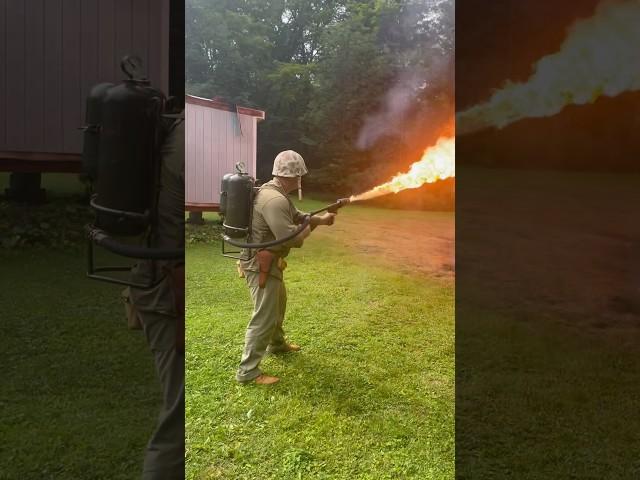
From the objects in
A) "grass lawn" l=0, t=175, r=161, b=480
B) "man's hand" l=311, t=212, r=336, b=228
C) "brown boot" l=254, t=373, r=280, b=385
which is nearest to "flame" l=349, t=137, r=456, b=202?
"man's hand" l=311, t=212, r=336, b=228

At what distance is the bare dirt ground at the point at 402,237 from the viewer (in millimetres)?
1754

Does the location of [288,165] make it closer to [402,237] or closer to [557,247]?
[402,237]

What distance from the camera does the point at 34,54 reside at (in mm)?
1854

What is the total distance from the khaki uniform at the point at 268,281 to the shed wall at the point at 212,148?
13 cm

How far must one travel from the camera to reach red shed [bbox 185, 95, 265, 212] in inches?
69.7

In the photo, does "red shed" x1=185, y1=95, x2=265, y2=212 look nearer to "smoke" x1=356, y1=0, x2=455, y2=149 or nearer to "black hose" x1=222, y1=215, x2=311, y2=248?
"black hose" x1=222, y1=215, x2=311, y2=248

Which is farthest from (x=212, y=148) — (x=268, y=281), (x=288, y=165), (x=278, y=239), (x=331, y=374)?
(x=331, y=374)

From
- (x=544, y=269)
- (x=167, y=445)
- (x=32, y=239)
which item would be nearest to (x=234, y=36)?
(x=32, y=239)

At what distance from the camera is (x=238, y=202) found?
5.93 ft

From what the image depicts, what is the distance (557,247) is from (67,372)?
2063 mm

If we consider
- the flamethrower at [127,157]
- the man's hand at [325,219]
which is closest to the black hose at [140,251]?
the flamethrower at [127,157]

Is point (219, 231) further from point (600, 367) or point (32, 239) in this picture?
point (600, 367)

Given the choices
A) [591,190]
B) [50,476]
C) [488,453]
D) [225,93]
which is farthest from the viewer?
[591,190]

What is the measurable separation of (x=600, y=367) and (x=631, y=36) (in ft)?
4.81
